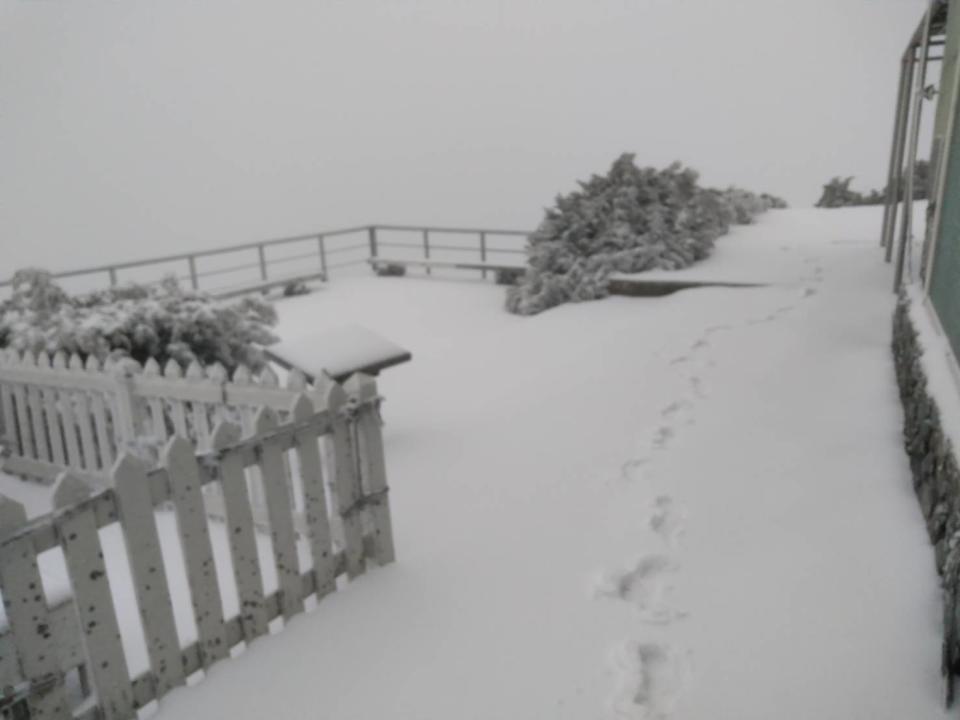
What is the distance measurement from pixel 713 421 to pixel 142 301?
14.7 feet

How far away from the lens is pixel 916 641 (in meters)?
2.84

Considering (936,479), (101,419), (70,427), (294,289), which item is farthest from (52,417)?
(294,289)

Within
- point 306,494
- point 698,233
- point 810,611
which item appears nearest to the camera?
point 810,611

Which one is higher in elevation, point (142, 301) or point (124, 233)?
point (142, 301)

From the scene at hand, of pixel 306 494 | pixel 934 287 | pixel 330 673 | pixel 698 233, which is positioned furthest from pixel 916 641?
pixel 698 233

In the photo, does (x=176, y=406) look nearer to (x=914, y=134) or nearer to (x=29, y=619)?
(x=29, y=619)

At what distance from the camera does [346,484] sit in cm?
355

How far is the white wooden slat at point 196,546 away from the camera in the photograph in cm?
275

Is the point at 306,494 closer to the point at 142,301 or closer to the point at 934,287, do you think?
the point at 142,301

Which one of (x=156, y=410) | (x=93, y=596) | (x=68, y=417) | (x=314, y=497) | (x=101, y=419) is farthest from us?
(x=68, y=417)

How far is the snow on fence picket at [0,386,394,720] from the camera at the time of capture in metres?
2.37

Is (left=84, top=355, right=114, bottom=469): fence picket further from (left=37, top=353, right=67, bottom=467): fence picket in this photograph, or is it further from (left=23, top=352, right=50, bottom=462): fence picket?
(left=23, top=352, right=50, bottom=462): fence picket

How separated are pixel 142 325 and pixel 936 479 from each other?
5193mm

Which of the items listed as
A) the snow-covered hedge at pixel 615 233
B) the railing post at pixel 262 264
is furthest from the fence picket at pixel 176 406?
the railing post at pixel 262 264
